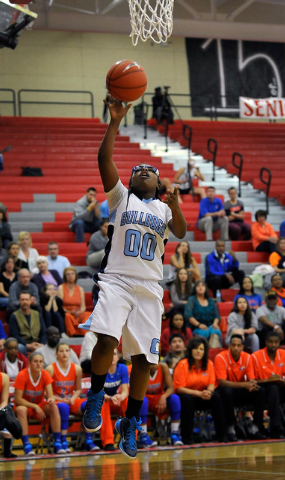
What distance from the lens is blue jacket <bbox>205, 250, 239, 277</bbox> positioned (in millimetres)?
11797

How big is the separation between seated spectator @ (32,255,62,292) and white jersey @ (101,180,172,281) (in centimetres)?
568

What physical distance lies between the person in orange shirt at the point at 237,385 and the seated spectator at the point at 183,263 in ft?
5.79

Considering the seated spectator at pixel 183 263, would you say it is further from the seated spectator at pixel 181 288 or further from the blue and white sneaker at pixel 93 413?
the blue and white sneaker at pixel 93 413

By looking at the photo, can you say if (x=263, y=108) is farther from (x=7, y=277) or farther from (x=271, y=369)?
(x=271, y=369)

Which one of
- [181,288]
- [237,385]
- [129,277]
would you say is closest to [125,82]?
[129,277]

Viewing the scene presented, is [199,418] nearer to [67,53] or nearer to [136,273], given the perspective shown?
[136,273]

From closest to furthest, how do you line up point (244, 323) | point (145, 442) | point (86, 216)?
point (145, 442)
point (244, 323)
point (86, 216)

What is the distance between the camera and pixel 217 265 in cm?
1184

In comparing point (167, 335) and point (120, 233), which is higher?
point (120, 233)

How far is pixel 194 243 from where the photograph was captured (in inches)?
519

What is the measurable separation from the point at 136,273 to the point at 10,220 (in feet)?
30.5

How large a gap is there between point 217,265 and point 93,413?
715 cm

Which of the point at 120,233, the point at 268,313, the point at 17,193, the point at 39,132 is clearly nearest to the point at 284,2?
the point at 39,132

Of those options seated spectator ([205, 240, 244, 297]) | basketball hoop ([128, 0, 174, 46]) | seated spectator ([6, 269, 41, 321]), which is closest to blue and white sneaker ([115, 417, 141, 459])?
seated spectator ([6, 269, 41, 321])
